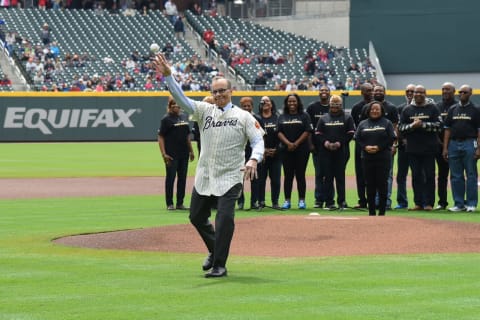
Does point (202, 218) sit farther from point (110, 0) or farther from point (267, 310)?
point (110, 0)

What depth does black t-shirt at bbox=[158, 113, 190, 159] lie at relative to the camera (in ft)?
59.6

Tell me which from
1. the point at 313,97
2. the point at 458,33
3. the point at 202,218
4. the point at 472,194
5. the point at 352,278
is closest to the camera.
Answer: the point at 352,278

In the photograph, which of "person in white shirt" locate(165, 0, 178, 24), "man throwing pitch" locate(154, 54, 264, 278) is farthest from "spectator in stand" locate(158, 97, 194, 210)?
"person in white shirt" locate(165, 0, 178, 24)

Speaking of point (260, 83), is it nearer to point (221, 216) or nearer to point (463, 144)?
point (463, 144)

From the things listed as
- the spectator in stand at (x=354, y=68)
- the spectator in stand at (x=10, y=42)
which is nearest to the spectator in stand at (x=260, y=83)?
the spectator in stand at (x=354, y=68)

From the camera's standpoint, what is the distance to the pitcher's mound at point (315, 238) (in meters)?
12.1

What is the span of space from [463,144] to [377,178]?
6.32 feet

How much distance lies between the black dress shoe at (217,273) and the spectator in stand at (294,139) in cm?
815

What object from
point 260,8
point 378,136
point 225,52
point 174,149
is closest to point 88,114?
point 225,52

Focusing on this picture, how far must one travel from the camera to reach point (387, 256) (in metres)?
11.5

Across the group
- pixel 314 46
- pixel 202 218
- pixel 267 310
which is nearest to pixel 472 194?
pixel 202 218

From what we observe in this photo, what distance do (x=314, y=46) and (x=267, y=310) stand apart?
46846mm

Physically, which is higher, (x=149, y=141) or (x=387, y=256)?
(x=387, y=256)

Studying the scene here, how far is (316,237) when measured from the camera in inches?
507
